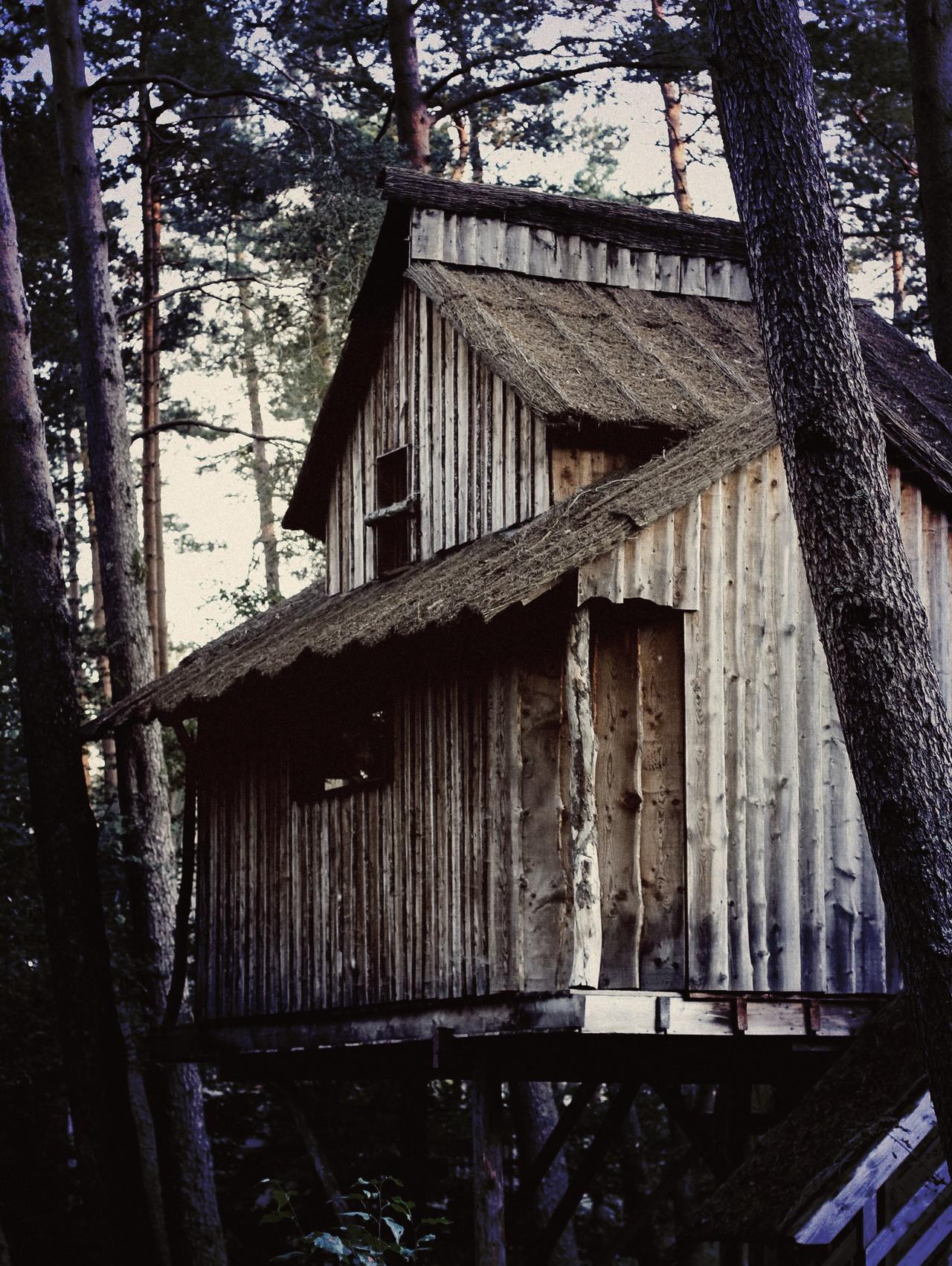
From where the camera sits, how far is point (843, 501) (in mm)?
8328

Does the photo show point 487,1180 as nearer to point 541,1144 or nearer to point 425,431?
point 425,431

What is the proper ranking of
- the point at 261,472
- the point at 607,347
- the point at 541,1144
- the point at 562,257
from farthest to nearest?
the point at 261,472
the point at 541,1144
the point at 562,257
the point at 607,347

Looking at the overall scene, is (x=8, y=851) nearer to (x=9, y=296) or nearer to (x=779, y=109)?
(x=9, y=296)

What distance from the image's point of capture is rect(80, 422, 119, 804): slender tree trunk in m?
24.7

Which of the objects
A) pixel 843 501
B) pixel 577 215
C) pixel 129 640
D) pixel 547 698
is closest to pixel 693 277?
pixel 577 215

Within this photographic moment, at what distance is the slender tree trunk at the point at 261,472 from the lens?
3097cm

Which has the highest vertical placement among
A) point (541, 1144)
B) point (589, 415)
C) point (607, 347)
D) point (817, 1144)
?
point (607, 347)

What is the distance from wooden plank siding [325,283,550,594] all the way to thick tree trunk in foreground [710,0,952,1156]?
4.75 meters

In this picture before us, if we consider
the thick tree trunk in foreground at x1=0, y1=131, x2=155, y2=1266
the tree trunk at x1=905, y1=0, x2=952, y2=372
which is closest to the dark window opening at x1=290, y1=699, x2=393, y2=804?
the thick tree trunk in foreground at x1=0, y1=131, x2=155, y2=1266

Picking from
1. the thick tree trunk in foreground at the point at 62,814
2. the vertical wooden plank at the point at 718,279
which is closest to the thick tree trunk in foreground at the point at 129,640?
the thick tree trunk in foreground at the point at 62,814

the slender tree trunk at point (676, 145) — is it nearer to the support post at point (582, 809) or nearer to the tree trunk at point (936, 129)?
the tree trunk at point (936, 129)

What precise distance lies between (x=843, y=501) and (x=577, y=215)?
8401 millimetres

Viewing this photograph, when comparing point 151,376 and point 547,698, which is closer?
point 547,698

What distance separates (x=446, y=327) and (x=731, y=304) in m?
3.25
